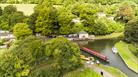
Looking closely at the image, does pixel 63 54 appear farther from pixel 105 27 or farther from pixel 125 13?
pixel 125 13

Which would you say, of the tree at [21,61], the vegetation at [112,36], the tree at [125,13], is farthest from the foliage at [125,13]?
the tree at [21,61]

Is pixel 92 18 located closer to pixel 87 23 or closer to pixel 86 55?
pixel 87 23

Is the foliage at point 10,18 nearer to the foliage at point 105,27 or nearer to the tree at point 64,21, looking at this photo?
the tree at point 64,21

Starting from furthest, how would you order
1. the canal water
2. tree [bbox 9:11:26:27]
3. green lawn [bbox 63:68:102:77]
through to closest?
tree [bbox 9:11:26:27], the canal water, green lawn [bbox 63:68:102:77]

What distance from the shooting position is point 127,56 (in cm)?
3600

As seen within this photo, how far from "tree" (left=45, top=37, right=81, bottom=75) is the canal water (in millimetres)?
7309

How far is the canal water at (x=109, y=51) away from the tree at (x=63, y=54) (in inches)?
288

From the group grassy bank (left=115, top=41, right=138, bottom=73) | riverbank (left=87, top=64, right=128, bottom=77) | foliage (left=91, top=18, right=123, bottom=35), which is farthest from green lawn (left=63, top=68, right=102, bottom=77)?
foliage (left=91, top=18, right=123, bottom=35)

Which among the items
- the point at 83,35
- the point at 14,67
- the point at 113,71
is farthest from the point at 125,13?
the point at 14,67

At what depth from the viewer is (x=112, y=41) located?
42719 millimetres

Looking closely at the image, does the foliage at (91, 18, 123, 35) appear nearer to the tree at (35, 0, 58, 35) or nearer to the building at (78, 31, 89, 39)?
the building at (78, 31, 89, 39)

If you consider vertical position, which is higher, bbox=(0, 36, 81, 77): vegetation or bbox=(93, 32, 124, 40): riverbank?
bbox=(0, 36, 81, 77): vegetation

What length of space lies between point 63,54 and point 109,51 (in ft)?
42.1

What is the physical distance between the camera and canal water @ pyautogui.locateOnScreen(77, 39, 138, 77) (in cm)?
3312
